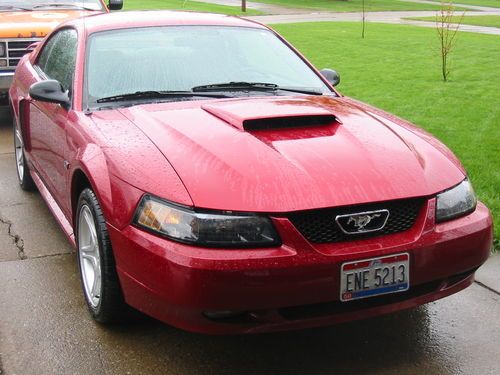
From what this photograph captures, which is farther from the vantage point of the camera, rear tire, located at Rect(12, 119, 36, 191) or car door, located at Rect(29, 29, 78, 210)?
rear tire, located at Rect(12, 119, 36, 191)

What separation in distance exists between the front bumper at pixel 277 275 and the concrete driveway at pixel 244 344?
356mm

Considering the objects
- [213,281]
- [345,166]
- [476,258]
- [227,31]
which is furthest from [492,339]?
[227,31]

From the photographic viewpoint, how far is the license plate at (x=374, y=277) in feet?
9.26

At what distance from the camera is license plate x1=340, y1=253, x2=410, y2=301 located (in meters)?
2.82

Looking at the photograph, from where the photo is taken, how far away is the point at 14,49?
8188mm

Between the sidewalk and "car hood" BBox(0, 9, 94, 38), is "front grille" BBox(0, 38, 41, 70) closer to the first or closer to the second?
"car hood" BBox(0, 9, 94, 38)

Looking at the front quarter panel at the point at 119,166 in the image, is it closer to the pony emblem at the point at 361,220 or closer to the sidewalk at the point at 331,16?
the pony emblem at the point at 361,220

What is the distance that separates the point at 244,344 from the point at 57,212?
1740mm

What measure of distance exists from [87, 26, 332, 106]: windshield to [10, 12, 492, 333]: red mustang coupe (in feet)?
0.07

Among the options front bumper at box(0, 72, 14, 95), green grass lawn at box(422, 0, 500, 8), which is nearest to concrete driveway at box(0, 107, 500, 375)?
front bumper at box(0, 72, 14, 95)

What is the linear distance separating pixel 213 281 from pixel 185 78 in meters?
1.77

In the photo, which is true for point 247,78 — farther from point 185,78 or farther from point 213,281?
point 213,281

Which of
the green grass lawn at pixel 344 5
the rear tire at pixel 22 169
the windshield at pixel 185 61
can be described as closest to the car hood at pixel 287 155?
the windshield at pixel 185 61

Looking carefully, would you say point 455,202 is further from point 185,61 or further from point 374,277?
point 185,61
